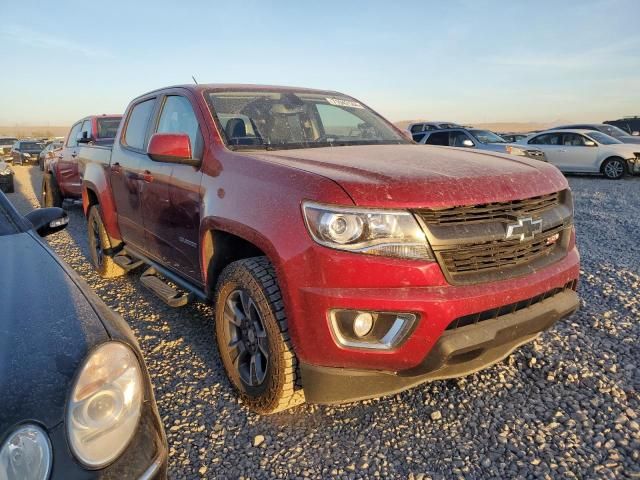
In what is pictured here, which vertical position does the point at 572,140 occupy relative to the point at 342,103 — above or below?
below

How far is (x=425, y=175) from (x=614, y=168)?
46.5 ft

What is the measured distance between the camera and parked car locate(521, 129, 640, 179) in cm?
1338

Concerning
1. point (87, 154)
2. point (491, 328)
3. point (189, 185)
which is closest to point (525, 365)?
point (491, 328)

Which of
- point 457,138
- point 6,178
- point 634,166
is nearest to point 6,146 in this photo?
point 6,178

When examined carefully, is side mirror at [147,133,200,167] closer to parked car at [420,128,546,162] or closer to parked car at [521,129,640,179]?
parked car at [420,128,546,162]

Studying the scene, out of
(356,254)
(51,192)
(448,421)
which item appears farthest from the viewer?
(51,192)

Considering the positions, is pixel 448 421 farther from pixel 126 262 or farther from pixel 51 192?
pixel 51 192

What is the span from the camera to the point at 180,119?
3443mm

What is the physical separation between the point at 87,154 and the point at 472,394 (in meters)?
4.81

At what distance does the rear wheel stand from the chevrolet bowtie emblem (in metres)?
13.7

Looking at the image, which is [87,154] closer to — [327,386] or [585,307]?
[327,386]

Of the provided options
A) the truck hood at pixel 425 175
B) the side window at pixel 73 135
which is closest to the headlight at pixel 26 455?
the truck hood at pixel 425 175

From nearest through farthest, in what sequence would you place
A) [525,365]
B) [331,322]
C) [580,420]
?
[331,322]
[580,420]
[525,365]

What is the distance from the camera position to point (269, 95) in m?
3.46
